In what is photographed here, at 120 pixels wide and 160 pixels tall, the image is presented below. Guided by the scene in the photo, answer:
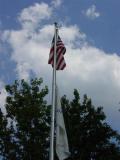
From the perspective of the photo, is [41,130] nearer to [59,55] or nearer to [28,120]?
[28,120]

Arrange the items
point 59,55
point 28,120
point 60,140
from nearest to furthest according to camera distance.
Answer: point 60,140, point 59,55, point 28,120

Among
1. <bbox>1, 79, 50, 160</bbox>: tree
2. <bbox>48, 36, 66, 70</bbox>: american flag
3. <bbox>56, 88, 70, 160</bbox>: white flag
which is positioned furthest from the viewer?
<bbox>1, 79, 50, 160</bbox>: tree

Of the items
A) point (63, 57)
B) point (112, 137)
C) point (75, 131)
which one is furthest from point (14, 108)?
point (63, 57)

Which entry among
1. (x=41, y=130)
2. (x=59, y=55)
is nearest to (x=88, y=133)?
(x=41, y=130)

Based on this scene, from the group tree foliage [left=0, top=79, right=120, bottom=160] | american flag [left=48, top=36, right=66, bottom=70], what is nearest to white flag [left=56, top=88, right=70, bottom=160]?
american flag [left=48, top=36, right=66, bottom=70]

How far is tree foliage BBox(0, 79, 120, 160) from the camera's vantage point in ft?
140

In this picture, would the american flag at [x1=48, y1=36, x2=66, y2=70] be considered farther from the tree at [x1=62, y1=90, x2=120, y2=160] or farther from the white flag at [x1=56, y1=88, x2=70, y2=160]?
the tree at [x1=62, y1=90, x2=120, y2=160]

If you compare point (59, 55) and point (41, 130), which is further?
point (41, 130)

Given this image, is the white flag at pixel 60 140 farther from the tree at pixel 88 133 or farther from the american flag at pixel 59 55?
the tree at pixel 88 133

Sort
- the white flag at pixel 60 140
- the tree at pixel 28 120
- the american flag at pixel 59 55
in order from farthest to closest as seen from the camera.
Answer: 1. the tree at pixel 28 120
2. the american flag at pixel 59 55
3. the white flag at pixel 60 140

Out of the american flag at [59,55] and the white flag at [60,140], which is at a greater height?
the american flag at [59,55]

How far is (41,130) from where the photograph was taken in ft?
143

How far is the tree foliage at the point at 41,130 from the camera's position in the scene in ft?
140

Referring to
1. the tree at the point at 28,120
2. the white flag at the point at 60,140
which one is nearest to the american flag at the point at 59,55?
the white flag at the point at 60,140
